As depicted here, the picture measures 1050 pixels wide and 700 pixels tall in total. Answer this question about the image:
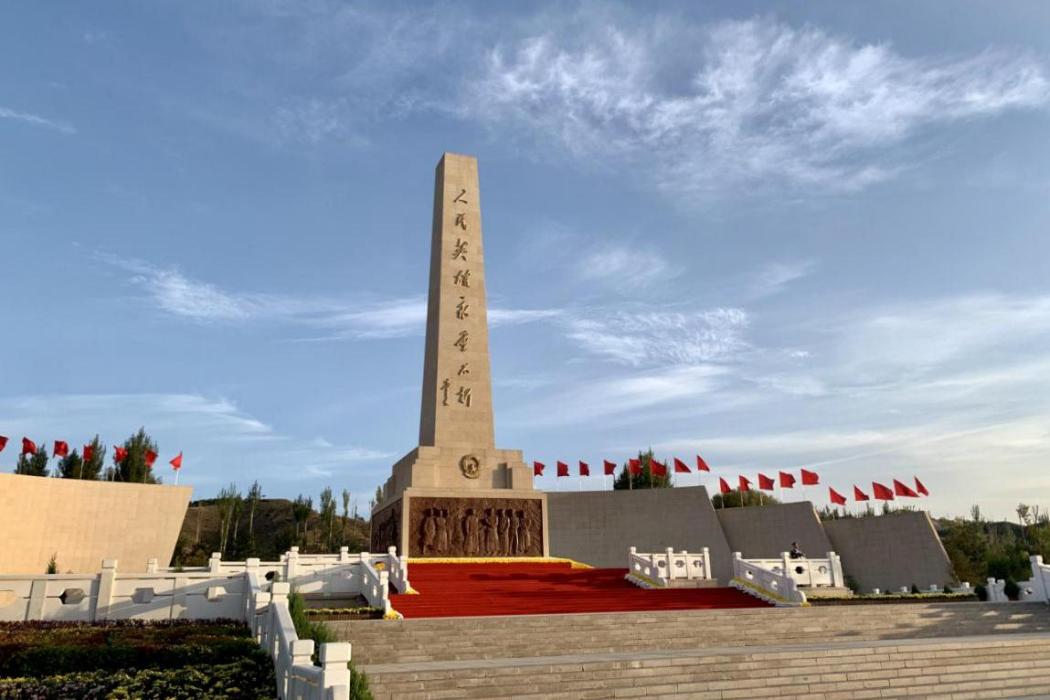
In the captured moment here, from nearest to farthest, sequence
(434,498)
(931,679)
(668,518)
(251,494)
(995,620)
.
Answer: (931,679)
(995,620)
(434,498)
(668,518)
(251,494)

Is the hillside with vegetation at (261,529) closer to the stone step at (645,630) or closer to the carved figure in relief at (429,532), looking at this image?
the carved figure in relief at (429,532)

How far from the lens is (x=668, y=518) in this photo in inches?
1264

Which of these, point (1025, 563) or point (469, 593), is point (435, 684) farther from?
point (1025, 563)

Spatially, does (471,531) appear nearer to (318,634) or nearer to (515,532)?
(515,532)

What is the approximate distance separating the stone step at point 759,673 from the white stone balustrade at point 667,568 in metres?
6.10

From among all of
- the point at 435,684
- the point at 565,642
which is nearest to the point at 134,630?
the point at 435,684

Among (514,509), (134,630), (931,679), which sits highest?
(514,509)

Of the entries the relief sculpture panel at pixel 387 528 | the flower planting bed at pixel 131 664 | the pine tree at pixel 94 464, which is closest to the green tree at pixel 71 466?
the pine tree at pixel 94 464

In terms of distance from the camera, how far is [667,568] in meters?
18.8

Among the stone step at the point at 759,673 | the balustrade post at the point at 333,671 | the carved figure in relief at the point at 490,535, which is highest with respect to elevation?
the carved figure in relief at the point at 490,535

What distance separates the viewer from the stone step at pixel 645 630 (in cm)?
1196

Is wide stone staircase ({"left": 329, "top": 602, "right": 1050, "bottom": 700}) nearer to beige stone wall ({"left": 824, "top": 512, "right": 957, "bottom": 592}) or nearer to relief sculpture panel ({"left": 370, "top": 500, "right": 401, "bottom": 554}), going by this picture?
relief sculpture panel ({"left": 370, "top": 500, "right": 401, "bottom": 554})

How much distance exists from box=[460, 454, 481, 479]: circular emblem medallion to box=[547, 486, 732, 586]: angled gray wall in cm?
917

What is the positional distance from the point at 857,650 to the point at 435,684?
631 centimetres
